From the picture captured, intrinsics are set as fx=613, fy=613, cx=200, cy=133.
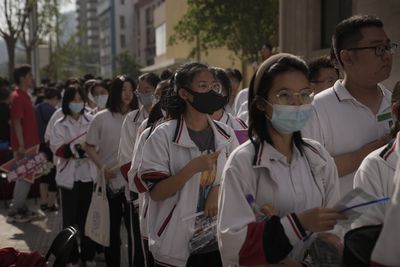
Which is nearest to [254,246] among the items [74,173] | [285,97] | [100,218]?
[285,97]

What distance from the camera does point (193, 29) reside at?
21.3m

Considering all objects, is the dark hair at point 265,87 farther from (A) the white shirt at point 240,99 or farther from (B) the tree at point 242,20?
(B) the tree at point 242,20

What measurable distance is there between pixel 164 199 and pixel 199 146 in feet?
1.25

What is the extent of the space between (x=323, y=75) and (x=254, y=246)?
244 centimetres

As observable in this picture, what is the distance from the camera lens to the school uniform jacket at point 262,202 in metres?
2.37

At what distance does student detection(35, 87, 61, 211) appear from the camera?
32.7ft

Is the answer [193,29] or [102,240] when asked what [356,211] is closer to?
[102,240]

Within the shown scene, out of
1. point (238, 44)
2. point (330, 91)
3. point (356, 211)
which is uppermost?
point (238, 44)

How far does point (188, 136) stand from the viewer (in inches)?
142

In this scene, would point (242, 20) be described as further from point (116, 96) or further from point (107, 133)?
point (107, 133)

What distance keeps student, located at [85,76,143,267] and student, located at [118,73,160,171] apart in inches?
16.1

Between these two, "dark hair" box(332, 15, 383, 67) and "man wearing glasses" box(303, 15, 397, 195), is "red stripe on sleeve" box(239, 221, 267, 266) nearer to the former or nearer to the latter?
"man wearing glasses" box(303, 15, 397, 195)

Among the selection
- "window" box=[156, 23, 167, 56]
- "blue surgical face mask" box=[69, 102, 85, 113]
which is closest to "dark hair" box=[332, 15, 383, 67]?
"blue surgical face mask" box=[69, 102, 85, 113]

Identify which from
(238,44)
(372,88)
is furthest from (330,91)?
(238,44)
